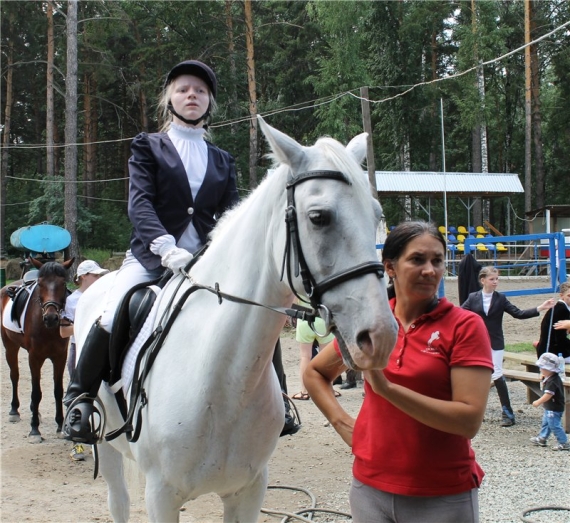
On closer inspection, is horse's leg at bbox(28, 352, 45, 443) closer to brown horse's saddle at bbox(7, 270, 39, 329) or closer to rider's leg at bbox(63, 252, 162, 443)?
brown horse's saddle at bbox(7, 270, 39, 329)

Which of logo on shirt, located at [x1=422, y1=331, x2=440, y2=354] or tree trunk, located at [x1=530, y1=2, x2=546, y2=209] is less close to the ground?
tree trunk, located at [x1=530, y1=2, x2=546, y2=209]

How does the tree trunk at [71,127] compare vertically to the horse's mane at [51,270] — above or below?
above

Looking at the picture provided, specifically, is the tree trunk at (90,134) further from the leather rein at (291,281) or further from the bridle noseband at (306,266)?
the bridle noseband at (306,266)

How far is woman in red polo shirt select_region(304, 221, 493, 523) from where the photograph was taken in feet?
6.96

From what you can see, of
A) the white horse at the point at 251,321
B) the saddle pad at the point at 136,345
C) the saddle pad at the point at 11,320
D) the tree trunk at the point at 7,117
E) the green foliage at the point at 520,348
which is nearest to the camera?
the white horse at the point at 251,321

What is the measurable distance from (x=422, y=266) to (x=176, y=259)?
1.23 metres

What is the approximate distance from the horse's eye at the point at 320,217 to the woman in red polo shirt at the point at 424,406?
37 cm

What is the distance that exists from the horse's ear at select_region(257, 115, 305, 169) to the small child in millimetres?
5316

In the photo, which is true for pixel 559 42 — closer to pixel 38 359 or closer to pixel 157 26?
pixel 157 26

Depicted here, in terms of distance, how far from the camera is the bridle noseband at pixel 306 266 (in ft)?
6.65

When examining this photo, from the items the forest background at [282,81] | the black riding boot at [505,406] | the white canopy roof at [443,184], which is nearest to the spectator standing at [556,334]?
the black riding boot at [505,406]

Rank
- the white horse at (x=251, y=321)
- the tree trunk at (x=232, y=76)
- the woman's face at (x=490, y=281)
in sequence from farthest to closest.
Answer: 1. the tree trunk at (x=232, y=76)
2. the woman's face at (x=490, y=281)
3. the white horse at (x=251, y=321)

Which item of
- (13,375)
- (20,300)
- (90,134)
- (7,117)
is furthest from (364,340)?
(7,117)

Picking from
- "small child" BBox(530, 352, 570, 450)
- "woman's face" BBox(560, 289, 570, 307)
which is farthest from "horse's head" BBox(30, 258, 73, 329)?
"woman's face" BBox(560, 289, 570, 307)
